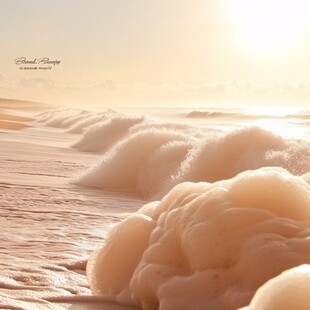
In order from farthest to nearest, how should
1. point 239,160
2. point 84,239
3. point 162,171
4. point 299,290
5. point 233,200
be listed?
1. point 162,171
2. point 239,160
3. point 84,239
4. point 233,200
5. point 299,290

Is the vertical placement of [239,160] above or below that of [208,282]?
below

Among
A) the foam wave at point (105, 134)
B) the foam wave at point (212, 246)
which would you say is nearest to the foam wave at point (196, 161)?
the foam wave at point (212, 246)

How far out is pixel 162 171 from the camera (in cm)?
665

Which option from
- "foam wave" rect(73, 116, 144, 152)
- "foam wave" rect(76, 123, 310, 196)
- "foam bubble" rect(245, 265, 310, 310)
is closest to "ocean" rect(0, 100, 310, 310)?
"foam bubble" rect(245, 265, 310, 310)

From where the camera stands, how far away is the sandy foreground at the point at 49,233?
2.71 m

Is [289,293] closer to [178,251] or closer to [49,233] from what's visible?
[178,251]

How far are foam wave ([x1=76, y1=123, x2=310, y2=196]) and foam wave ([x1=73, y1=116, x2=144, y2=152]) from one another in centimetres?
523

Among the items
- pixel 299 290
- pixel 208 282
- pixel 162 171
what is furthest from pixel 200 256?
pixel 162 171

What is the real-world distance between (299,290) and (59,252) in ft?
7.15

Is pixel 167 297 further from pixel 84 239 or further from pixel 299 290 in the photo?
pixel 84 239

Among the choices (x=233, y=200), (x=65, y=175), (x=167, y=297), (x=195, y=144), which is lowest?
(x=65, y=175)

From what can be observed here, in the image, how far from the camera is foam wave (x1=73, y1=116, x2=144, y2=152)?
12.6m

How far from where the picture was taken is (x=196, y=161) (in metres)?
6.36

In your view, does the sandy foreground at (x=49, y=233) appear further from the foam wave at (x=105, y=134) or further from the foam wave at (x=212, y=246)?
the foam wave at (x=105, y=134)
